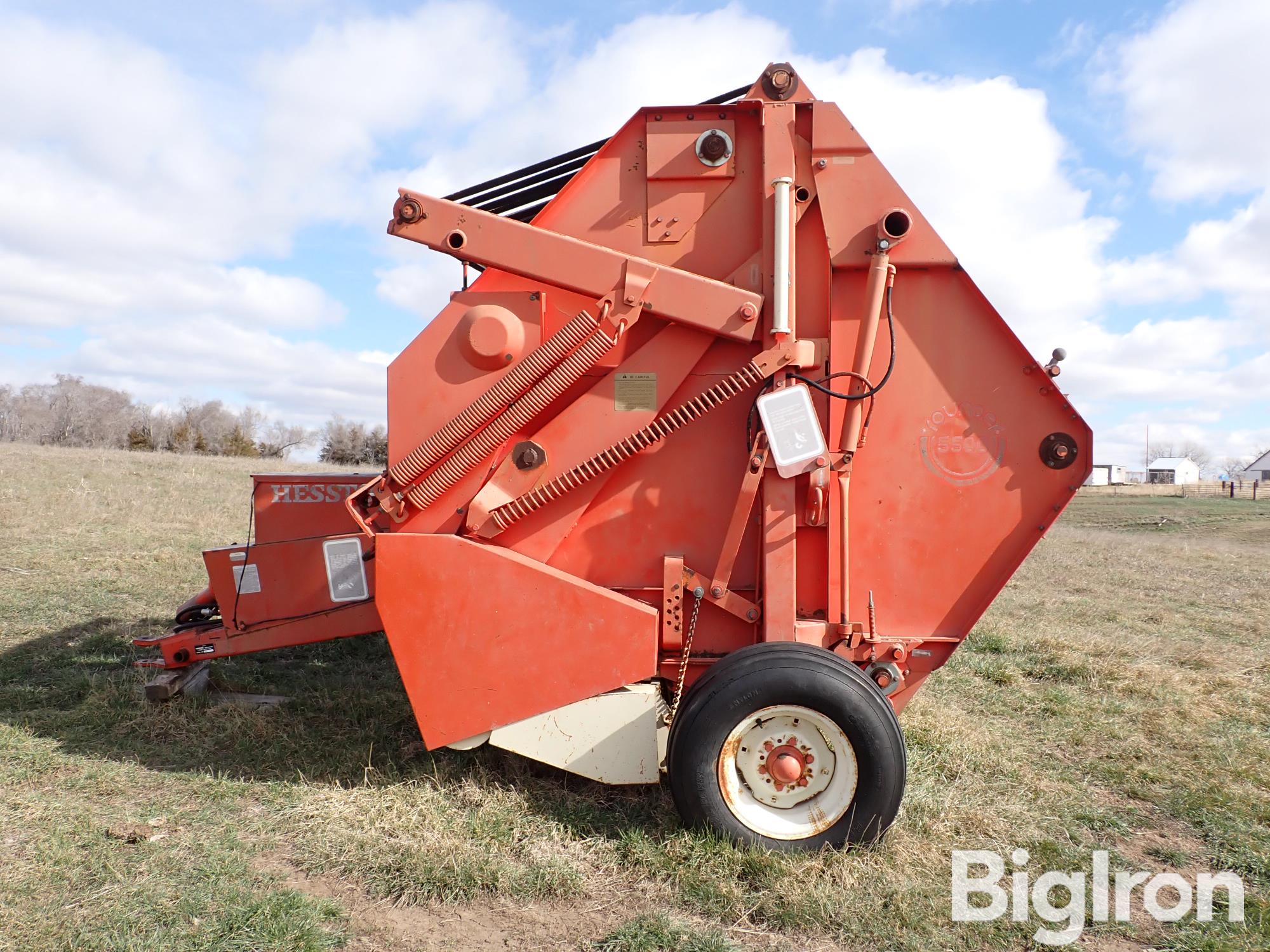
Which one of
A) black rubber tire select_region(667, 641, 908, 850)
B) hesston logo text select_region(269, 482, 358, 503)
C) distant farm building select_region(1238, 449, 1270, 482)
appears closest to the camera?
black rubber tire select_region(667, 641, 908, 850)

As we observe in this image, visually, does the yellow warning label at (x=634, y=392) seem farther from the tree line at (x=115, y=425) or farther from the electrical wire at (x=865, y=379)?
the tree line at (x=115, y=425)

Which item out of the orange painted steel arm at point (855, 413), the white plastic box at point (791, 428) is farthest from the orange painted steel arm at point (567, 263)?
the orange painted steel arm at point (855, 413)

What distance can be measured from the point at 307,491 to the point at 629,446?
222 cm

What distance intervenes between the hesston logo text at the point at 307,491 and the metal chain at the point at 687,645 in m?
2.28

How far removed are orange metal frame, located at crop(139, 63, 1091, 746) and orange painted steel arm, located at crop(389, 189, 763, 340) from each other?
1cm

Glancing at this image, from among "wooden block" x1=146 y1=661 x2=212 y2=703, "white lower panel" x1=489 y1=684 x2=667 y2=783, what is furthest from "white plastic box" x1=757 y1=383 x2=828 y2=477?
"wooden block" x1=146 y1=661 x2=212 y2=703

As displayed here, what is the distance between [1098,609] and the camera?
916 centimetres

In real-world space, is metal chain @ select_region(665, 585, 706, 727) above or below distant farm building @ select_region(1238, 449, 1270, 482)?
below

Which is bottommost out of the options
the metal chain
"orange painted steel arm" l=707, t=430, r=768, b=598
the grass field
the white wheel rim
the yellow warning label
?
the grass field

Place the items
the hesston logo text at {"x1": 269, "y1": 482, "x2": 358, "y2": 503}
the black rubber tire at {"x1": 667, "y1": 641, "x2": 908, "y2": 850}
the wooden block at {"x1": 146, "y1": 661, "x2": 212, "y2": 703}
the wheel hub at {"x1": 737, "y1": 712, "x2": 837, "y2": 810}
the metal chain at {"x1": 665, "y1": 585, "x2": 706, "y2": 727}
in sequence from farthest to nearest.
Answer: the wooden block at {"x1": 146, "y1": 661, "x2": 212, "y2": 703} → the hesston logo text at {"x1": 269, "y1": 482, "x2": 358, "y2": 503} → the metal chain at {"x1": 665, "y1": 585, "x2": 706, "y2": 727} → the wheel hub at {"x1": 737, "y1": 712, "x2": 837, "y2": 810} → the black rubber tire at {"x1": 667, "y1": 641, "x2": 908, "y2": 850}

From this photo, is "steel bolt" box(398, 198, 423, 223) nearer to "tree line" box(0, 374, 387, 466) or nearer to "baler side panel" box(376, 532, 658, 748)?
"baler side panel" box(376, 532, 658, 748)

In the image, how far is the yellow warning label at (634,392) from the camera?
3.97 meters

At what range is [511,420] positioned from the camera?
13.0ft

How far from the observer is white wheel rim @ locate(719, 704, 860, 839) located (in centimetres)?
356
